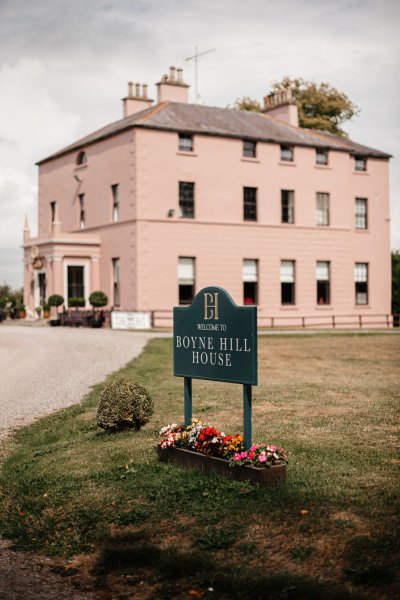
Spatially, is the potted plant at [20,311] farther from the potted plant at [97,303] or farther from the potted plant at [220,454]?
the potted plant at [220,454]

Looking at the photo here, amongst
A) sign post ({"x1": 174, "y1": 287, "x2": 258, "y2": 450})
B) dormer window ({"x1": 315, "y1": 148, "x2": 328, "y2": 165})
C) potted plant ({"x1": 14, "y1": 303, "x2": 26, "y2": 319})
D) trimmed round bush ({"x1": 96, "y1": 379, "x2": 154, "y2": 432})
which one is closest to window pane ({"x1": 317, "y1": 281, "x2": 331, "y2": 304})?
dormer window ({"x1": 315, "y1": 148, "x2": 328, "y2": 165})

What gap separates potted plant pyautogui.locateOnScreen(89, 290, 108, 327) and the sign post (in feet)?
102

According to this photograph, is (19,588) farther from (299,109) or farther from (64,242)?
(299,109)

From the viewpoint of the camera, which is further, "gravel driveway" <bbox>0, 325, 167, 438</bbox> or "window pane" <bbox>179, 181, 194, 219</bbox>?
"window pane" <bbox>179, 181, 194, 219</bbox>

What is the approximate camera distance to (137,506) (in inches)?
271

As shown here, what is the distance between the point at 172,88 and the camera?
4409cm

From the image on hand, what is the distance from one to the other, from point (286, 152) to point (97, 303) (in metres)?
13.9

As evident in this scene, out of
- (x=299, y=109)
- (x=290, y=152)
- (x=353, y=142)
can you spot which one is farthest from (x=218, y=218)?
(x=299, y=109)

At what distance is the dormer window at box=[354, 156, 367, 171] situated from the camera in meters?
47.8

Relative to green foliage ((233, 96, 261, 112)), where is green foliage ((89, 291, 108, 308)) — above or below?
below

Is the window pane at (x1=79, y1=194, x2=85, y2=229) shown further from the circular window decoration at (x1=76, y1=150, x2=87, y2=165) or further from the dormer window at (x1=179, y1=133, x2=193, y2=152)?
the dormer window at (x1=179, y1=133, x2=193, y2=152)

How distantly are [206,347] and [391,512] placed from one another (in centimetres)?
264

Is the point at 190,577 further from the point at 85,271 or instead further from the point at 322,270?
the point at 322,270

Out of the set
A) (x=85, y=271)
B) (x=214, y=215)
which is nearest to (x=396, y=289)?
(x=214, y=215)
